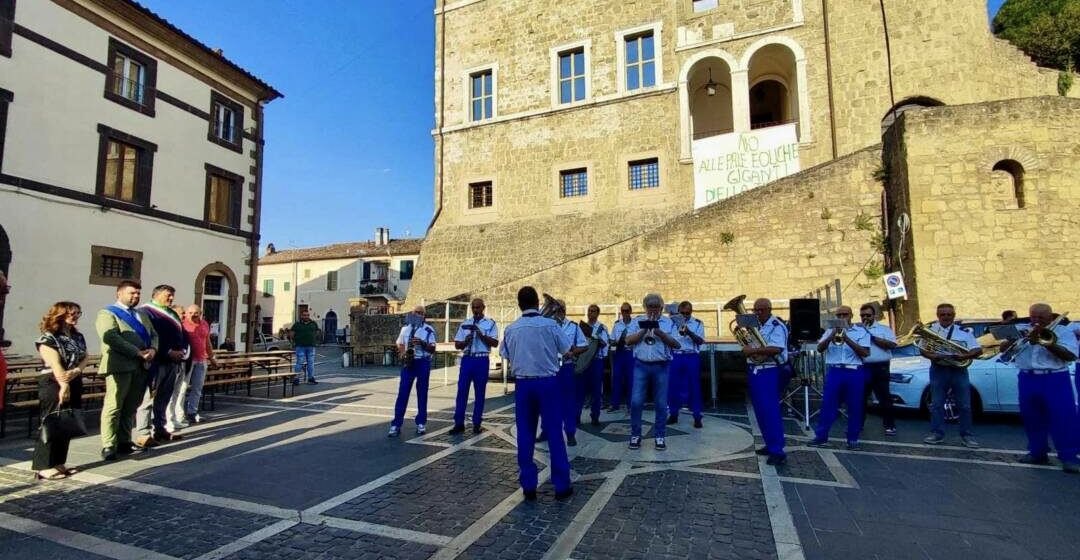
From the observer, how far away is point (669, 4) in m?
21.1

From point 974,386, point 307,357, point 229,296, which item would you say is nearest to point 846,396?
point 974,386

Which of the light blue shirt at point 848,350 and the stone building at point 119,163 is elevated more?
the stone building at point 119,163

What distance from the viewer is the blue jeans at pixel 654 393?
20.3 ft

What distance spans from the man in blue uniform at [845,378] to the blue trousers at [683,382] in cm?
173

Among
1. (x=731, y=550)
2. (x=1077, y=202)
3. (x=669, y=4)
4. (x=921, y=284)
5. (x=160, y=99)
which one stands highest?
(x=669, y=4)

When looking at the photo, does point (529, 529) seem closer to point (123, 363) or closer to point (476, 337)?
point (476, 337)

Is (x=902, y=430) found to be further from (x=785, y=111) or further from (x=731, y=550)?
(x=785, y=111)

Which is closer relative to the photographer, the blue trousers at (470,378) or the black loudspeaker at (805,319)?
the blue trousers at (470,378)

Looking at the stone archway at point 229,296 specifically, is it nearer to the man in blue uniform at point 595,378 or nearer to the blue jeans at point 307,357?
the blue jeans at point 307,357

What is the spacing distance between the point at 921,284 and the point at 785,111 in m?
14.1

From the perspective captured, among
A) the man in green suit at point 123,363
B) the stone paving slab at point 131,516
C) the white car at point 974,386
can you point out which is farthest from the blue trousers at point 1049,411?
the man in green suit at point 123,363

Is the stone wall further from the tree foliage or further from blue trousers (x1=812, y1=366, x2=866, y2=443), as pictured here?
the tree foliage

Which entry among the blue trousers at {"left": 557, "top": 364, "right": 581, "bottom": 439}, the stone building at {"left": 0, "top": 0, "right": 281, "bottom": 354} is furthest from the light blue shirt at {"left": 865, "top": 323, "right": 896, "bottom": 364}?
the stone building at {"left": 0, "top": 0, "right": 281, "bottom": 354}

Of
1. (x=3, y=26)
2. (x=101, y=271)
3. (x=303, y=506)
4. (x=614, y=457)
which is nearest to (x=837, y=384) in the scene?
(x=614, y=457)
